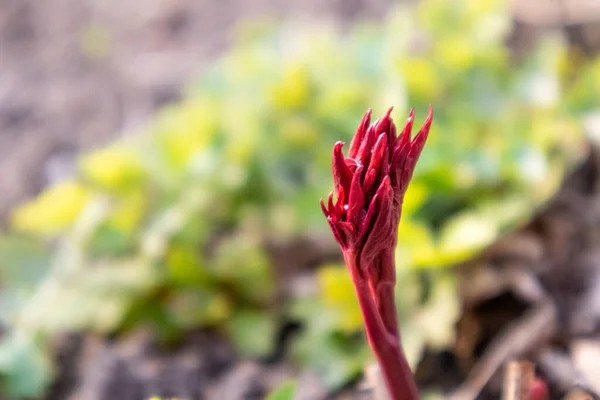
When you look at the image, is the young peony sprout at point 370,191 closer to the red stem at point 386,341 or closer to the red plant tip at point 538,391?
the red stem at point 386,341

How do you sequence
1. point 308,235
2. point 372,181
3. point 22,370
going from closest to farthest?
point 372,181, point 22,370, point 308,235

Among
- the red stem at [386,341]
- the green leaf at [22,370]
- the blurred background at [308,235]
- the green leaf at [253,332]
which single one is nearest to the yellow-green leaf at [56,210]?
the blurred background at [308,235]

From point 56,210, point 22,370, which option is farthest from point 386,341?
point 56,210

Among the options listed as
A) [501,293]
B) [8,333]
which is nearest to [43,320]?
[8,333]

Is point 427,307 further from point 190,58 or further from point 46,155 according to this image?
point 190,58

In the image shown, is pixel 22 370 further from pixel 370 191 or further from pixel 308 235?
pixel 370 191

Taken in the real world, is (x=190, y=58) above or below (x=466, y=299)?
above
